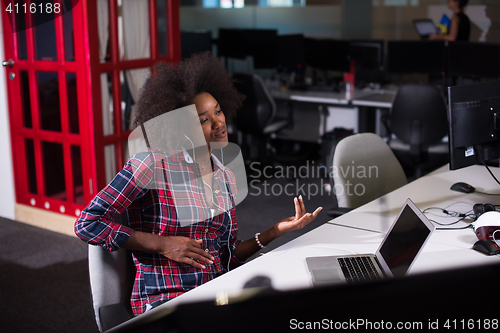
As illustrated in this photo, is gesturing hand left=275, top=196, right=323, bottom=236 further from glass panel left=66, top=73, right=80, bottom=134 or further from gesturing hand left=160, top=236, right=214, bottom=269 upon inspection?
glass panel left=66, top=73, right=80, bottom=134

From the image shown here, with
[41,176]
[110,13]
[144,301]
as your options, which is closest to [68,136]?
[41,176]

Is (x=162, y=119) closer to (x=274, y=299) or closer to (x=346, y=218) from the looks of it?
(x=346, y=218)

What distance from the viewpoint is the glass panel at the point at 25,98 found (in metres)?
3.15

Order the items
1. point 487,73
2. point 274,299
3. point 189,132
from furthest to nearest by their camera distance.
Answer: point 487,73 → point 189,132 → point 274,299

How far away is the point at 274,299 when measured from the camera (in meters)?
0.31

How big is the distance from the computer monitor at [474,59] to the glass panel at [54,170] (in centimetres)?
346

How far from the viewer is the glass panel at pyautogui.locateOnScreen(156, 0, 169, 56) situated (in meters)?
3.26

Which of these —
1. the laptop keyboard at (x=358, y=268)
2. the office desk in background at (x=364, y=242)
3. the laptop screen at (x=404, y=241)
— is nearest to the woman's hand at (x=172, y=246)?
the office desk in background at (x=364, y=242)

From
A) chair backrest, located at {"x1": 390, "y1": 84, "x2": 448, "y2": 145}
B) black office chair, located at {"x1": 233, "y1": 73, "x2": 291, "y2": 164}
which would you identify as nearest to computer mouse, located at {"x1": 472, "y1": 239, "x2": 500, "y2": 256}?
chair backrest, located at {"x1": 390, "y1": 84, "x2": 448, "y2": 145}

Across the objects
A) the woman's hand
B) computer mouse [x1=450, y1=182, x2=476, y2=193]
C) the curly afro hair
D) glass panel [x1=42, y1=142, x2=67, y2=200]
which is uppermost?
the curly afro hair

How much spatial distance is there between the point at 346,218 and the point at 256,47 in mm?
3714

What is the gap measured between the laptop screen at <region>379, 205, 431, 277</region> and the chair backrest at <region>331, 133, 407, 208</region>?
681 mm

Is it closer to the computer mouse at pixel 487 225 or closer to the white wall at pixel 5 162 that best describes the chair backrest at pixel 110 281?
the computer mouse at pixel 487 225

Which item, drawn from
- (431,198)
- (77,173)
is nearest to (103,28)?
(77,173)
